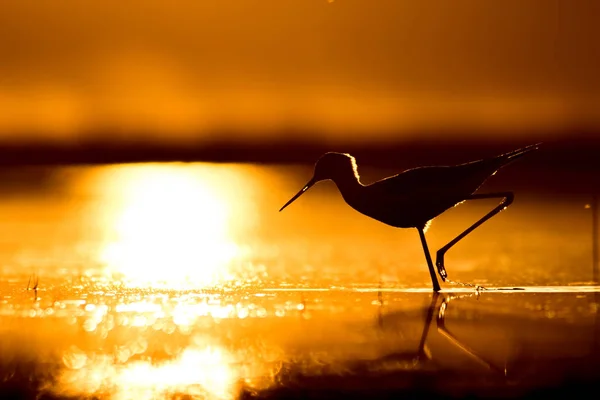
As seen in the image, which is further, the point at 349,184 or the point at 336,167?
the point at 336,167

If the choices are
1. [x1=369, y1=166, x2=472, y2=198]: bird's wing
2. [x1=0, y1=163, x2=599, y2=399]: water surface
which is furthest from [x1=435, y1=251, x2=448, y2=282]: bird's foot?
[x1=369, y1=166, x2=472, y2=198]: bird's wing

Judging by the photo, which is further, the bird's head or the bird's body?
the bird's head

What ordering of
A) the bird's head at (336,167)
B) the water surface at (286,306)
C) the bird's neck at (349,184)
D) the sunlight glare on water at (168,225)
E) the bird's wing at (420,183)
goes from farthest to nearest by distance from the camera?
the sunlight glare on water at (168,225) → the bird's head at (336,167) → the bird's neck at (349,184) → the bird's wing at (420,183) → the water surface at (286,306)

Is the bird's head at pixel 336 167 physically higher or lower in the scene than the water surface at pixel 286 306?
higher

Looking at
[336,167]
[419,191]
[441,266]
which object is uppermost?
[336,167]

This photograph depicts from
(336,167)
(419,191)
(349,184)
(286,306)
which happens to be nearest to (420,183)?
(419,191)

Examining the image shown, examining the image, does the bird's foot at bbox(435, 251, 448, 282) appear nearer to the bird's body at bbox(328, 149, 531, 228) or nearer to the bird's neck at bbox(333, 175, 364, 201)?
the bird's body at bbox(328, 149, 531, 228)

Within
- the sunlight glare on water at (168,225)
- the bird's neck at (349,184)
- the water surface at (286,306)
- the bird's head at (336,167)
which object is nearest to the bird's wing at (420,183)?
the bird's neck at (349,184)


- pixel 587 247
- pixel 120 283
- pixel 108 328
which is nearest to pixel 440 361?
pixel 108 328

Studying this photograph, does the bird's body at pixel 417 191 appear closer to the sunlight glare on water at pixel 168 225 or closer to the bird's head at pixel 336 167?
the bird's head at pixel 336 167

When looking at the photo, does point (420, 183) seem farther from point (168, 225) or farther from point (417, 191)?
point (168, 225)

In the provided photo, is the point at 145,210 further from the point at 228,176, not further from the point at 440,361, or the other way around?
the point at 440,361
